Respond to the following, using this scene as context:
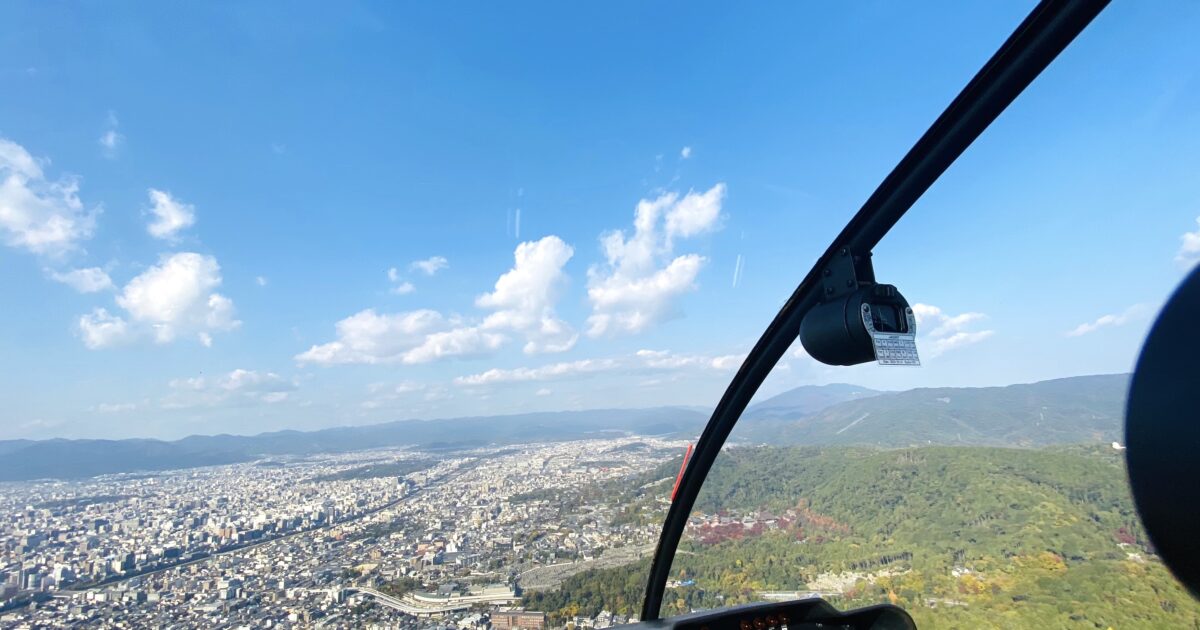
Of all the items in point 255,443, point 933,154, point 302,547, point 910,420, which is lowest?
point 302,547

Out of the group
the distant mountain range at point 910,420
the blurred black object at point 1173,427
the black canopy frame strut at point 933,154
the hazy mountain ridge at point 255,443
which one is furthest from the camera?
the hazy mountain ridge at point 255,443

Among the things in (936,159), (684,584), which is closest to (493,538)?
(684,584)

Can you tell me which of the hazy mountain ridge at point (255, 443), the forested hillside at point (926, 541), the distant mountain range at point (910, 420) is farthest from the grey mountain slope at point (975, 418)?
the hazy mountain ridge at point (255, 443)

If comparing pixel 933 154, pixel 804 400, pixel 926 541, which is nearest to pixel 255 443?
pixel 804 400

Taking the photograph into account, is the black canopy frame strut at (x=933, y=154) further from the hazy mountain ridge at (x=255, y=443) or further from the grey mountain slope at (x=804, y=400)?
the hazy mountain ridge at (x=255, y=443)

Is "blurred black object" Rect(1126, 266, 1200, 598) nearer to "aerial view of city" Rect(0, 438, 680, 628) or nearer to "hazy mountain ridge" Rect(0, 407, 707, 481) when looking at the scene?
"hazy mountain ridge" Rect(0, 407, 707, 481)

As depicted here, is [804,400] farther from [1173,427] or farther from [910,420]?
[1173,427]

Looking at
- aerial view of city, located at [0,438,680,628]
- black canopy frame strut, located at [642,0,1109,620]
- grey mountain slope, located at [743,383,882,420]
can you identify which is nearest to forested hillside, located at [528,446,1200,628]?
grey mountain slope, located at [743,383,882,420]
